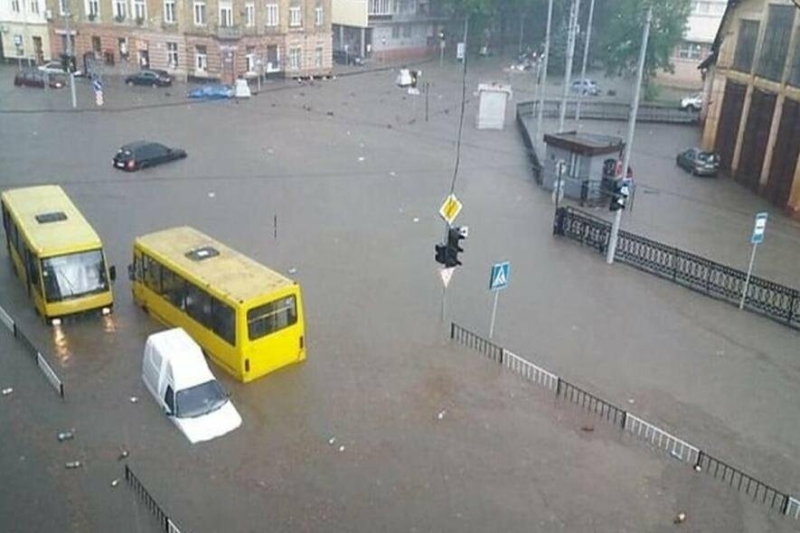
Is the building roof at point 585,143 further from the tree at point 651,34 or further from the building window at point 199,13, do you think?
the building window at point 199,13

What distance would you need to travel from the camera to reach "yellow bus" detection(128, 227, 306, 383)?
14688 millimetres

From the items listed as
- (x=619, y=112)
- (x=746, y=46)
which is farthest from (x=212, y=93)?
(x=746, y=46)

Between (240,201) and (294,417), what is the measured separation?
1430 cm

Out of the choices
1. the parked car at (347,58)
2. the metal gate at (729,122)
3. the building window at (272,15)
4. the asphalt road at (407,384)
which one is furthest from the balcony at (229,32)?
the metal gate at (729,122)

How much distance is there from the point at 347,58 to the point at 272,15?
14867 mm

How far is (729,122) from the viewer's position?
36.6m

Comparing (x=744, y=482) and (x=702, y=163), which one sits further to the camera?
(x=702, y=163)

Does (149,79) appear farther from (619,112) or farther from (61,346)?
(61,346)

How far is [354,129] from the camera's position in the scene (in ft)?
133

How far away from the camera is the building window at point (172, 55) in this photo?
54000mm

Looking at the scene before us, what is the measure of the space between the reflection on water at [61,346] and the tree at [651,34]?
4588 centimetres

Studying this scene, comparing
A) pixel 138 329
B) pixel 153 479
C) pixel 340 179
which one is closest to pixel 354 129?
pixel 340 179

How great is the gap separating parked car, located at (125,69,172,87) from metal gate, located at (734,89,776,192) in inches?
1432

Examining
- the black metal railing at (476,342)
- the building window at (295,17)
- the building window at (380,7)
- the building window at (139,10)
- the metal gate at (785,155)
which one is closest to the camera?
the black metal railing at (476,342)
